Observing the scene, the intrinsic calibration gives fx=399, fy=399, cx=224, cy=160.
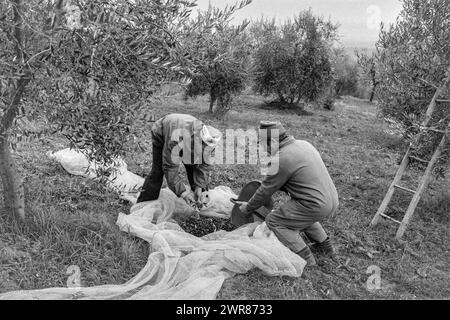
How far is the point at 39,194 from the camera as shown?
17.6 ft

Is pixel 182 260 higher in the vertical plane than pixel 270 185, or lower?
lower

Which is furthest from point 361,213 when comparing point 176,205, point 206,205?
point 176,205

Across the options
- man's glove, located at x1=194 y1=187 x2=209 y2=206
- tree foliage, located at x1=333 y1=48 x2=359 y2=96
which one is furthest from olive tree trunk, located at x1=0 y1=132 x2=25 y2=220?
tree foliage, located at x1=333 y1=48 x2=359 y2=96

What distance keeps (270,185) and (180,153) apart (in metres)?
1.19

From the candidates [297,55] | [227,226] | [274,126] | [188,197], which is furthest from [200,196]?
[297,55]

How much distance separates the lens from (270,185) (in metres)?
4.68

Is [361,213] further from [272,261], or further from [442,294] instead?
[272,261]

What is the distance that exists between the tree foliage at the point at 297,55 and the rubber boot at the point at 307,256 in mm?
11829

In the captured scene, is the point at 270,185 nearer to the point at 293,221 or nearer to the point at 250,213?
the point at 293,221

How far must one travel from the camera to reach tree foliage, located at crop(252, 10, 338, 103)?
51.9ft

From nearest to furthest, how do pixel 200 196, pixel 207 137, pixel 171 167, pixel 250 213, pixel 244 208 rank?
pixel 207 137 < pixel 171 167 < pixel 244 208 < pixel 250 213 < pixel 200 196

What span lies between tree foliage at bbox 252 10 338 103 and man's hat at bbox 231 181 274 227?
1107cm

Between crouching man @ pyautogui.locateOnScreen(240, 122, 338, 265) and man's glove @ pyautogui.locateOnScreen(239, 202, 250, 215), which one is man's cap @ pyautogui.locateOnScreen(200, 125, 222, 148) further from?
man's glove @ pyautogui.locateOnScreen(239, 202, 250, 215)
